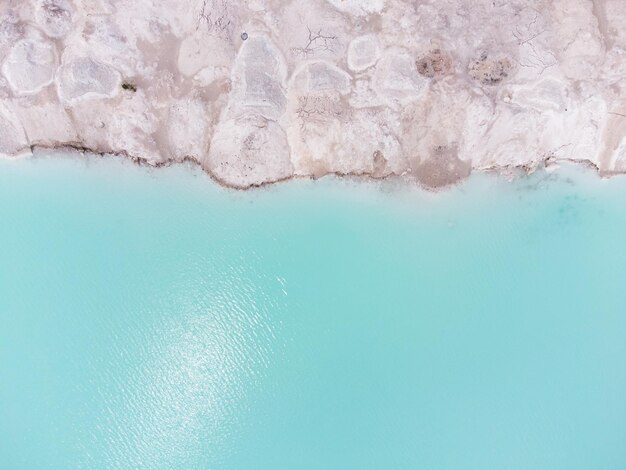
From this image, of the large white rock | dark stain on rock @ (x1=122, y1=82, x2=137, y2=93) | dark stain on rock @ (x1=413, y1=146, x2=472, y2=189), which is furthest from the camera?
dark stain on rock @ (x1=413, y1=146, x2=472, y2=189)

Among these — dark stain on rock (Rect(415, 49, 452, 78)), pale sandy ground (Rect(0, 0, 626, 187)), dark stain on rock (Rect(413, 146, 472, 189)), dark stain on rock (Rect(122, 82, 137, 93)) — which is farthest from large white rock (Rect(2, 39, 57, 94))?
dark stain on rock (Rect(413, 146, 472, 189))

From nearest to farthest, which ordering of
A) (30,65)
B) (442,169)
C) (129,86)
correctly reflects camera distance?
(30,65)
(129,86)
(442,169)

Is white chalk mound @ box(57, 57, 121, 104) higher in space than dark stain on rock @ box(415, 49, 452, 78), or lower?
lower

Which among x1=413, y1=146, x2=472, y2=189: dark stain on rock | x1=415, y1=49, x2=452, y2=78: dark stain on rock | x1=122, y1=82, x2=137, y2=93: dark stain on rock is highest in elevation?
x1=415, y1=49, x2=452, y2=78: dark stain on rock

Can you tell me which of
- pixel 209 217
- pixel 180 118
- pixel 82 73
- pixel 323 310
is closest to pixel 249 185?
pixel 209 217

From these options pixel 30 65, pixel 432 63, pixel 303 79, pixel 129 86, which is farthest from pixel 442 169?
pixel 30 65

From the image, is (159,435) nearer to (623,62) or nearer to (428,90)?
(428,90)

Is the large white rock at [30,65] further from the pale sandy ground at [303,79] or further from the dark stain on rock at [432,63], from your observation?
the dark stain on rock at [432,63]

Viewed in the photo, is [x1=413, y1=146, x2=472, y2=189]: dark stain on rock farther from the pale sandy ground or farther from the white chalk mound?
→ the white chalk mound

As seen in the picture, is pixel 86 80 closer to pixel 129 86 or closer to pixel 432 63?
pixel 129 86
